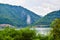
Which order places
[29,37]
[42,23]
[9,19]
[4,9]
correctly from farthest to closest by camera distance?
[4,9] → [9,19] → [42,23] → [29,37]

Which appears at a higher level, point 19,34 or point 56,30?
point 56,30

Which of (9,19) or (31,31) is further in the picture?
(9,19)

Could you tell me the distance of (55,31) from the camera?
10.6 metres

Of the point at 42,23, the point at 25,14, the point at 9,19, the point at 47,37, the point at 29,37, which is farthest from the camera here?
the point at 25,14

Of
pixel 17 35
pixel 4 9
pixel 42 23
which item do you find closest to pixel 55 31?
pixel 17 35

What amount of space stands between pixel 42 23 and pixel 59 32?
58.4ft

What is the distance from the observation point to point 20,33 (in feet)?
33.5

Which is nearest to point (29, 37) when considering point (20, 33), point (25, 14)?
point (20, 33)

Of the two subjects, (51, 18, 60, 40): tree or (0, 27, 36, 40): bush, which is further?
(51, 18, 60, 40): tree

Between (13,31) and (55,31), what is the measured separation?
1991mm

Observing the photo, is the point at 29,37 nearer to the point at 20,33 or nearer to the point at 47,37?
the point at 20,33

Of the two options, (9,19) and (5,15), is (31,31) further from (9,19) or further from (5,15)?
(5,15)

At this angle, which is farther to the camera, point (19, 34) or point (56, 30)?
point (56, 30)

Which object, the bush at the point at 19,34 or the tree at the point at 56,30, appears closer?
the bush at the point at 19,34
